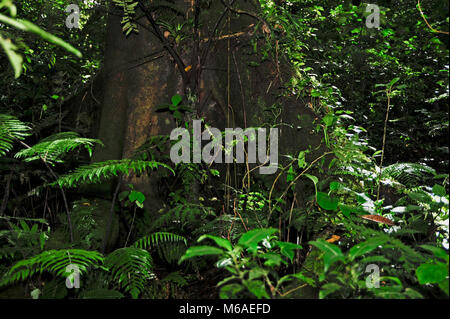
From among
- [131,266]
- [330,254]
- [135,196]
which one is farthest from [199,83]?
[330,254]

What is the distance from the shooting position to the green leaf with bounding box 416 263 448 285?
1.40 metres

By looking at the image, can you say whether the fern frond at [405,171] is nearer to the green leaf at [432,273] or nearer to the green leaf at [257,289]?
the green leaf at [432,273]

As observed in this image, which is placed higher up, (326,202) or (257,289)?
(326,202)

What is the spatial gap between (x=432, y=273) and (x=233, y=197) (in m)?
2.06

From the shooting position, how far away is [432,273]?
55.9 inches

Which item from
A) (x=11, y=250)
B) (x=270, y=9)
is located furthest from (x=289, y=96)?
(x=11, y=250)

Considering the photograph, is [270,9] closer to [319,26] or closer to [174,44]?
[174,44]

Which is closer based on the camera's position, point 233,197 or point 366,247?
point 366,247

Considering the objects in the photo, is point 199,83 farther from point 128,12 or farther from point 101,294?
point 101,294

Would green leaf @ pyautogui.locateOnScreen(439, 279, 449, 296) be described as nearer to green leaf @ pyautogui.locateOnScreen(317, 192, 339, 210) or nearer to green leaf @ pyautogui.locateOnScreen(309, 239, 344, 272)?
green leaf @ pyautogui.locateOnScreen(309, 239, 344, 272)

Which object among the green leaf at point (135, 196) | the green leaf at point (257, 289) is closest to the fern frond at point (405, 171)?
the green leaf at point (257, 289)

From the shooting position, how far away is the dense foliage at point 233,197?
1.72 m

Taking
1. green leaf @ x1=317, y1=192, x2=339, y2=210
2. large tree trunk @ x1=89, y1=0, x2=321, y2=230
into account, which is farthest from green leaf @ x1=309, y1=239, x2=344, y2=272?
large tree trunk @ x1=89, y1=0, x2=321, y2=230

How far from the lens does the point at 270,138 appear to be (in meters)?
3.20
